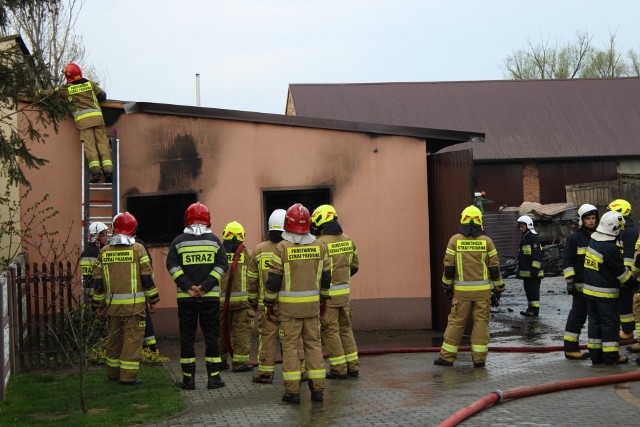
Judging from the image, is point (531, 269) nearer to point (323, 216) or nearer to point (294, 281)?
point (323, 216)

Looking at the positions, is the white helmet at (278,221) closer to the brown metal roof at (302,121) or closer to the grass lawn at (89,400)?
the grass lawn at (89,400)

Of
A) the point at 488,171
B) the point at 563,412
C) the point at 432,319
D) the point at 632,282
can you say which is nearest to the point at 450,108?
the point at 488,171

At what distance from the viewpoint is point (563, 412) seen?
836 cm

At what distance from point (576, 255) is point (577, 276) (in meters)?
0.27

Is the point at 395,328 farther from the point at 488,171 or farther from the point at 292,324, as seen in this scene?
the point at 488,171

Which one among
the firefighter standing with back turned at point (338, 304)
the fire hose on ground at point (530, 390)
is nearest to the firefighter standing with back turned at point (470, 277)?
the firefighter standing with back turned at point (338, 304)

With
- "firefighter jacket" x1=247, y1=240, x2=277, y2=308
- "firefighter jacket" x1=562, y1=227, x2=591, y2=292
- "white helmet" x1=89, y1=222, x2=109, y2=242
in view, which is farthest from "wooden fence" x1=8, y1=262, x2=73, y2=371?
"firefighter jacket" x1=562, y1=227, x2=591, y2=292

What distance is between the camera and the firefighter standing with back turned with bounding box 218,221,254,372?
11.4m

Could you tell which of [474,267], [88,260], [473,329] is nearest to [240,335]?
[88,260]

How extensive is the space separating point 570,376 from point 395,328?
16.2 ft

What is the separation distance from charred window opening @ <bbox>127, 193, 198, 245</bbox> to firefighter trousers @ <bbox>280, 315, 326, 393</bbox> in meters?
5.87

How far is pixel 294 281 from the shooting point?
946 cm

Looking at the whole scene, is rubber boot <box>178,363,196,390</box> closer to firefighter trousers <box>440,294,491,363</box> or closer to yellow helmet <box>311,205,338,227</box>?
yellow helmet <box>311,205,338,227</box>

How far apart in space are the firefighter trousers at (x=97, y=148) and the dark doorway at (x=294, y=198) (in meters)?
2.60
